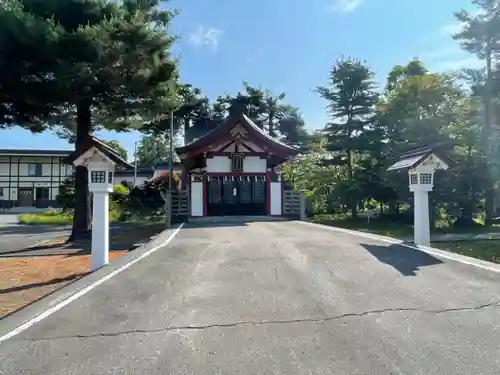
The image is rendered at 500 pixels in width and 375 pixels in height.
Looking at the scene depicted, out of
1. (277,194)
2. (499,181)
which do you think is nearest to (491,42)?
(499,181)

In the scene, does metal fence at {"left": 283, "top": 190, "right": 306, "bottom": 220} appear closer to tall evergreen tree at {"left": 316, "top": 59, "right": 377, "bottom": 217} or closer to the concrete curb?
tall evergreen tree at {"left": 316, "top": 59, "right": 377, "bottom": 217}

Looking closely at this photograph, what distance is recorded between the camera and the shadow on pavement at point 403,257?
541 centimetres

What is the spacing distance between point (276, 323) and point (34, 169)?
3819 centimetres

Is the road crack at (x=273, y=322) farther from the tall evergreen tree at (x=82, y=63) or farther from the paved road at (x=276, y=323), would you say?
the tall evergreen tree at (x=82, y=63)

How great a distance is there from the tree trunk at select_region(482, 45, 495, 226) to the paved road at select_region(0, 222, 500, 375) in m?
12.0

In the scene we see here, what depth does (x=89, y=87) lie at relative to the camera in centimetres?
1032

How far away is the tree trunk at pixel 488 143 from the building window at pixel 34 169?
34728 millimetres

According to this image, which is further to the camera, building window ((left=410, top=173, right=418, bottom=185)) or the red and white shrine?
the red and white shrine

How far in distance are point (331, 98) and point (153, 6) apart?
10.7m

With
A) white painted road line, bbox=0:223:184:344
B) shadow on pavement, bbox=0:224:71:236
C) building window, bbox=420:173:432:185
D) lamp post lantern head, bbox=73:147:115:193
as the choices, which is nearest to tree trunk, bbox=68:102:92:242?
shadow on pavement, bbox=0:224:71:236

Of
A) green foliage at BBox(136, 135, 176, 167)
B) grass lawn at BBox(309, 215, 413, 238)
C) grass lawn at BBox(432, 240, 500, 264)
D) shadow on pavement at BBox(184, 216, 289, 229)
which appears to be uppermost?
green foliage at BBox(136, 135, 176, 167)

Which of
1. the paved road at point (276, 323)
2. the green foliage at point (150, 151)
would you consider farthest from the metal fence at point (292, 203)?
the green foliage at point (150, 151)

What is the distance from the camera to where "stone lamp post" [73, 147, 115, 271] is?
6.45 metres

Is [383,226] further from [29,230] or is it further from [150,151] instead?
[150,151]
